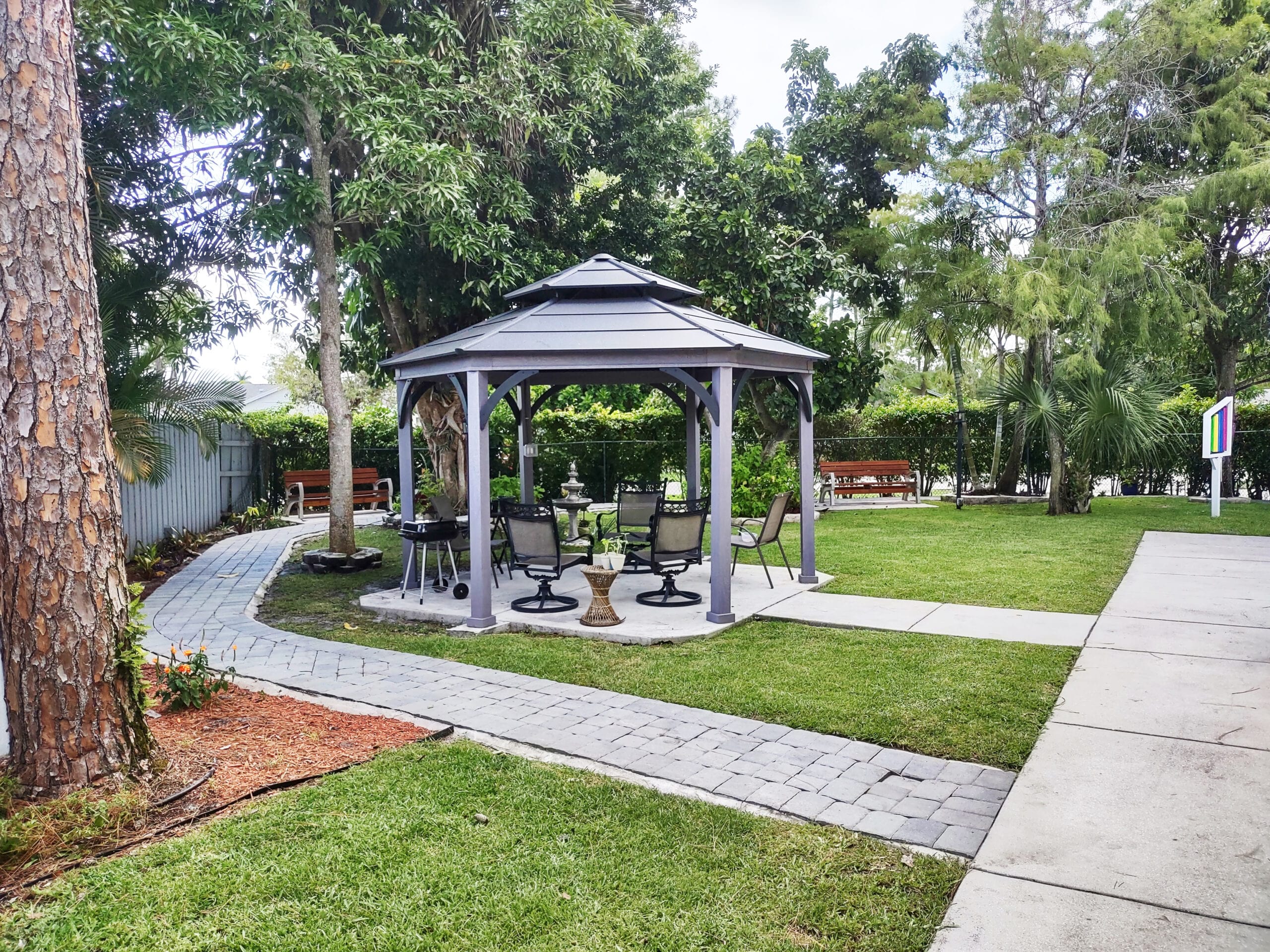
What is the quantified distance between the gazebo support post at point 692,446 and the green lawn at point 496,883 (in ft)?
23.6

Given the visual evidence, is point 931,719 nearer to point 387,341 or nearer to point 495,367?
point 495,367

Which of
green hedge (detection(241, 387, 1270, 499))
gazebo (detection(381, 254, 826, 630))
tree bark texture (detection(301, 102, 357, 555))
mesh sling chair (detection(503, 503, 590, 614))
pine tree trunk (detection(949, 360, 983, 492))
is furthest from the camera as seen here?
pine tree trunk (detection(949, 360, 983, 492))

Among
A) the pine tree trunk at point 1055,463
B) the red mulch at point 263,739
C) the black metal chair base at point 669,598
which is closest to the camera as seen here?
the red mulch at point 263,739

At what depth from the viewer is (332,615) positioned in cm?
788

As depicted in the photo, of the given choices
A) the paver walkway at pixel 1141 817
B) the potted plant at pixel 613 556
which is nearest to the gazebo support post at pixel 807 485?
the potted plant at pixel 613 556

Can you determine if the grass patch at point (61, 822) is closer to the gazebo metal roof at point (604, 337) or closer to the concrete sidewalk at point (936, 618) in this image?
the gazebo metal roof at point (604, 337)

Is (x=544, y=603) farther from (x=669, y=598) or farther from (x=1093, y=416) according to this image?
(x=1093, y=416)

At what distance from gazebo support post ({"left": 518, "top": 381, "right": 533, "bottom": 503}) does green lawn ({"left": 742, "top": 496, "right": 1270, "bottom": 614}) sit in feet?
11.2

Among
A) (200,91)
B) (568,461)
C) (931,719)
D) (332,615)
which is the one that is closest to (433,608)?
(332,615)

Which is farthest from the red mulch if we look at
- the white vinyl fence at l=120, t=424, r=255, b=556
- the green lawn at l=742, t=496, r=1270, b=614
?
the white vinyl fence at l=120, t=424, r=255, b=556

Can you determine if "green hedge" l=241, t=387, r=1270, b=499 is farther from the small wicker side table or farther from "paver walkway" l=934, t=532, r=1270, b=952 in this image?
"paver walkway" l=934, t=532, r=1270, b=952

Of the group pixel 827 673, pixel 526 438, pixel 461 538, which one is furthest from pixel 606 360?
pixel 526 438

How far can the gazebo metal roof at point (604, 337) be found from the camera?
7.05 meters

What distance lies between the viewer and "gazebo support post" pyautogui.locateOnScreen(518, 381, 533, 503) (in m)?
10.6
